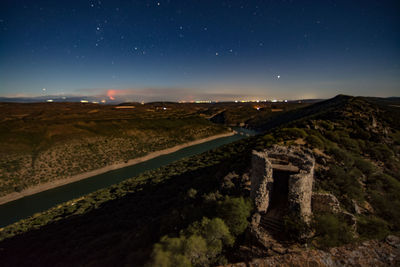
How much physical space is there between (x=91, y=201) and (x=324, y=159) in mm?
30612

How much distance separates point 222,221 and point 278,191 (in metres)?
4.86

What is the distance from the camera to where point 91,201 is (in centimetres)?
2717

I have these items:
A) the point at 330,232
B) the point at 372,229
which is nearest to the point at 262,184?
the point at 330,232

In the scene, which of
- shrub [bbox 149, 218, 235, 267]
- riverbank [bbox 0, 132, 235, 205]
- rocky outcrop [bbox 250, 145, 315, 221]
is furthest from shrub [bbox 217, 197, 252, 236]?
riverbank [bbox 0, 132, 235, 205]

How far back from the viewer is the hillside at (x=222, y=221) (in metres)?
7.18

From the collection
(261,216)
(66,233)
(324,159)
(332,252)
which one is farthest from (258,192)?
(66,233)

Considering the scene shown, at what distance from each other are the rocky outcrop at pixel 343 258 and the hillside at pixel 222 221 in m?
2.08

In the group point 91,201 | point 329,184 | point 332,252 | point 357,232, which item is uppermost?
point 332,252

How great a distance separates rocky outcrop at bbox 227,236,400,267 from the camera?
175 inches

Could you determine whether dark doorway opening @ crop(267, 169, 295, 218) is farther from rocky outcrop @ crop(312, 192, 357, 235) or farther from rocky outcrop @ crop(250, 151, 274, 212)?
rocky outcrop @ crop(312, 192, 357, 235)

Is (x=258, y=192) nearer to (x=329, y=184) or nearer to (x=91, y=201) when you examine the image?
(x=329, y=184)

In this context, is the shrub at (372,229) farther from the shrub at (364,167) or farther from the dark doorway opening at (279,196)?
the shrub at (364,167)

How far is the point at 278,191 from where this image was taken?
10820mm

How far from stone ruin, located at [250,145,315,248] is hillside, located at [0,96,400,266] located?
12.1 inches
